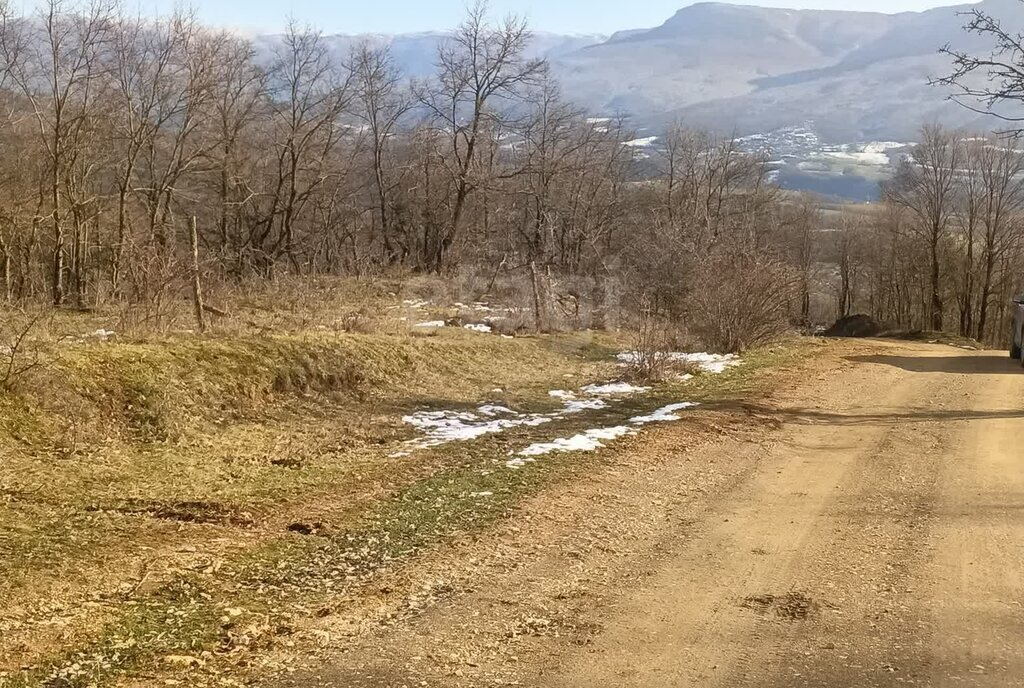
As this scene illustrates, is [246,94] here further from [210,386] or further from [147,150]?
[210,386]

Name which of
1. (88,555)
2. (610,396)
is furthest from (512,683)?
(610,396)

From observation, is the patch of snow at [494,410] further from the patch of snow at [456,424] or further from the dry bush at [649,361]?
the dry bush at [649,361]

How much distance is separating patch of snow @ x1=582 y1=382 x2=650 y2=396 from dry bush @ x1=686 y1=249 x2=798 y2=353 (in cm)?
490

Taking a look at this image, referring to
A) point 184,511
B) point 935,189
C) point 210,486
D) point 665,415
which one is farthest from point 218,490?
point 935,189

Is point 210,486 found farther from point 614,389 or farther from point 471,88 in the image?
point 471,88

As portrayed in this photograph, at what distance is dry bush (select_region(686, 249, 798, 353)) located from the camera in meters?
17.0

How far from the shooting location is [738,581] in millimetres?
5297

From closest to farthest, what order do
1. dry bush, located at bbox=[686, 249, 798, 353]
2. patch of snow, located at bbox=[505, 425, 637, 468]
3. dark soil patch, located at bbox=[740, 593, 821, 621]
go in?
1. dark soil patch, located at bbox=[740, 593, 821, 621]
2. patch of snow, located at bbox=[505, 425, 637, 468]
3. dry bush, located at bbox=[686, 249, 798, 353]

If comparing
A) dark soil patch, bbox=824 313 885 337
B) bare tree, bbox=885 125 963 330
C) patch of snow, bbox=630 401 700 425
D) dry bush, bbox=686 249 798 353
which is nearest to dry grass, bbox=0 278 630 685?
patch of snow, bbox=630 401 700 425

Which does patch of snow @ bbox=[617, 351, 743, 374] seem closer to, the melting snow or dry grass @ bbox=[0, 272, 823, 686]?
dry grass @ bbox=[0, 272, 823, 686]

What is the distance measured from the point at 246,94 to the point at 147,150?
234 inches

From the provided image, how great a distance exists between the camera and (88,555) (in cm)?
503

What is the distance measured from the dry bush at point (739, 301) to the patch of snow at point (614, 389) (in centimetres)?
490

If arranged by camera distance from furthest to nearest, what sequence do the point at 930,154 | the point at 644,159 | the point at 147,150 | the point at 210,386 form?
the point at 644,159 → the point at 930,154 → the point at 147,150 → the point at 210,386
